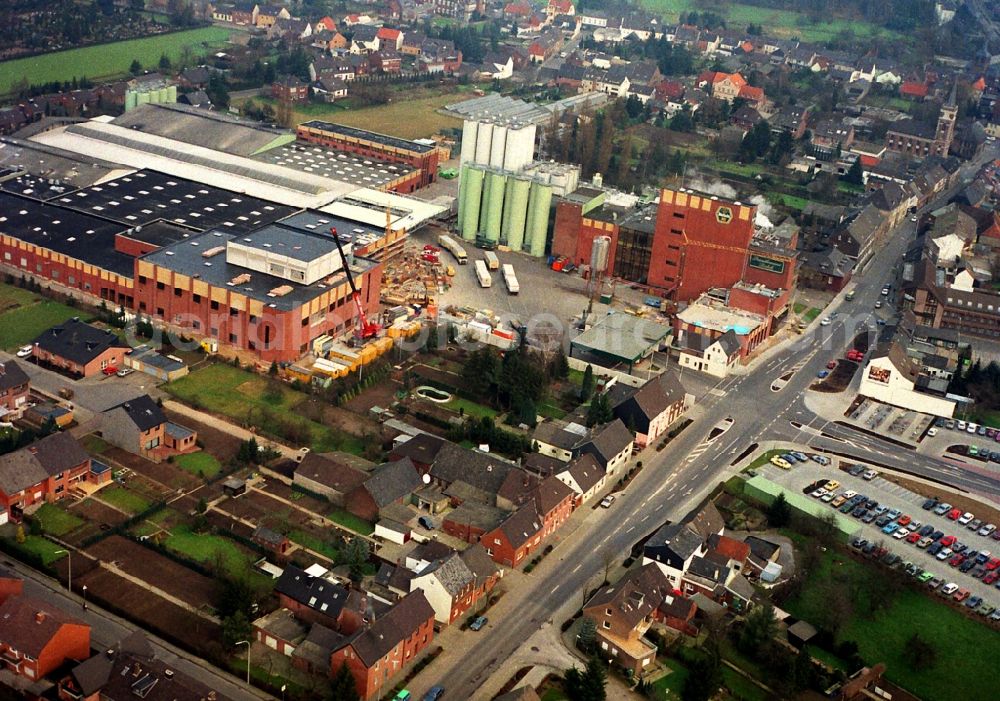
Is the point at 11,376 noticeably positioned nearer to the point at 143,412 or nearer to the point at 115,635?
the point at 143,412

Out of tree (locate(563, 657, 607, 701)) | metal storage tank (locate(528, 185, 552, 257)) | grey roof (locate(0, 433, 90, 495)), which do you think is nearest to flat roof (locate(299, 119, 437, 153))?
metal storage tank (locate(528, 185, 552, 257))

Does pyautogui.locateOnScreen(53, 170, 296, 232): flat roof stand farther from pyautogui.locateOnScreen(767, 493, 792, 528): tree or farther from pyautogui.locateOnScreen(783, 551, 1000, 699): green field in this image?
pyautogui.locateOnScreen(783, 551, 1000, 699): green field

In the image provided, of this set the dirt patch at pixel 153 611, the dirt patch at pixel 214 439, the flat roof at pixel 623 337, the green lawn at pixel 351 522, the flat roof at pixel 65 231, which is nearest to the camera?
the dirt patch at pixel 153 611

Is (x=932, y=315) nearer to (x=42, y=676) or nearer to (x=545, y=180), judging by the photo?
(x=545, y=180)

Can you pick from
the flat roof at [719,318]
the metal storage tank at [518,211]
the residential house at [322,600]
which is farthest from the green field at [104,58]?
the residential house at [322,600]

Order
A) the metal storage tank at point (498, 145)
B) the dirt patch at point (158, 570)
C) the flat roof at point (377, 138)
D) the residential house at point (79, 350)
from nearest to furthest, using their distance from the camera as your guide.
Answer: the dirt patch at point (158, 570) → the residential house at point (79, 350) → the metal storage tank at point (498, 145) → the flat roof at point (377, 138)

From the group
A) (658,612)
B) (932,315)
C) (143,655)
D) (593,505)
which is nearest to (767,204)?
(932,315)

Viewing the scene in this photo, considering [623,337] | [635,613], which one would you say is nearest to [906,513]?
[635,613]

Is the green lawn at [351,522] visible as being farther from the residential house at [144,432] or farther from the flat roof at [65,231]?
the flat roof at [65,231]
